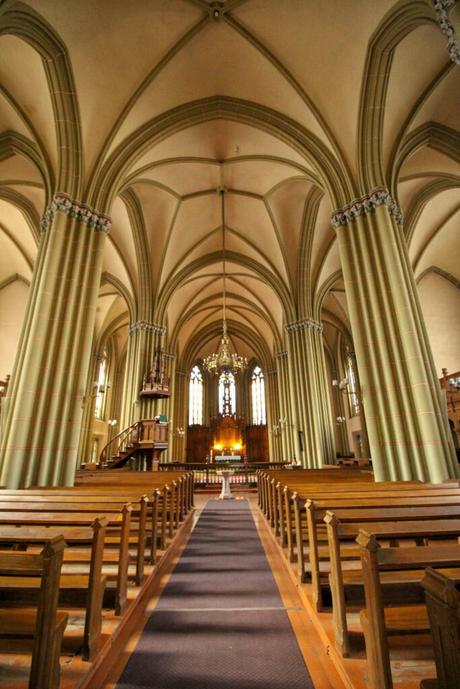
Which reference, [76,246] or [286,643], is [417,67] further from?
[286,643]

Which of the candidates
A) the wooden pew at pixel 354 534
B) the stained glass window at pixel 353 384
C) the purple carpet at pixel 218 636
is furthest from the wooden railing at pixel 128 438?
the stained glass window at pixel 353 384

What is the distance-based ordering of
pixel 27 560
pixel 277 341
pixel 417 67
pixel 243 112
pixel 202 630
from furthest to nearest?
pixel 277 341 < pixel 243 112 < pixel 417 67 < pixel 202 630 < pixel 27 560

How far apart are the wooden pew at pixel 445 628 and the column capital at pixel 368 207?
325 inches

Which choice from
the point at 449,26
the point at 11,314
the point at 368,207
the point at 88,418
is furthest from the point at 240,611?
the point at 88,418

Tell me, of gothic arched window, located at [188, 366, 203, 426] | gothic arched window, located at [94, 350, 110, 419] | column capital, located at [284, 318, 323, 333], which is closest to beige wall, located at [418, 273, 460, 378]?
column capital, located at [284, 318, 323, 333]

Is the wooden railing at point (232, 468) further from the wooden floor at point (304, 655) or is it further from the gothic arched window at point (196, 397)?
the gothic arched window at point (196, 397)

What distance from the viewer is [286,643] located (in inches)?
89.7

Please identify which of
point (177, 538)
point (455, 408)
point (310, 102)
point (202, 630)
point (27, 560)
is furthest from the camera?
point (455, 408)

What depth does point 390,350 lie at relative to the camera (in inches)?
272

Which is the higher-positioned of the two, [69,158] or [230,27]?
[230,27]

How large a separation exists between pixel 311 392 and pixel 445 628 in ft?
43.8

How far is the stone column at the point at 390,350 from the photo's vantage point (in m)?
6.23

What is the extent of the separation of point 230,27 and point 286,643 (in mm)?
11256

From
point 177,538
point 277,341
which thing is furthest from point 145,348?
point 177,538
